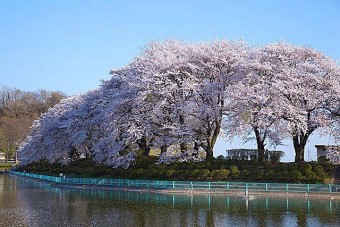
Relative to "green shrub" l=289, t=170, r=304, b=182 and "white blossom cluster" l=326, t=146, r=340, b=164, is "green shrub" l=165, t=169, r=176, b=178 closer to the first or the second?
"green shrub" l=289, t=170, r=304, b=182

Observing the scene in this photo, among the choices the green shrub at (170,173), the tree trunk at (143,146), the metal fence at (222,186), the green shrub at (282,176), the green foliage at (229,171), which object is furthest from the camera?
the tree trunk at (143,146)

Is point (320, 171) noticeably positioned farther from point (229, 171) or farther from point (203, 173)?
point (203, 173)

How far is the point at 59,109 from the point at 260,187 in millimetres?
44373

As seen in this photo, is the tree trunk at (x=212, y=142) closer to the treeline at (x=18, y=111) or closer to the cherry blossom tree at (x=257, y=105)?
the cherry blossom tree at (x=257, y=105)

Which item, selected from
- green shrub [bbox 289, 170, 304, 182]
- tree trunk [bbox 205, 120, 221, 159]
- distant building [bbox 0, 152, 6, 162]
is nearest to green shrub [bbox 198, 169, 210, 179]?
tree trunk [bbox 205, 120, 221, 159]

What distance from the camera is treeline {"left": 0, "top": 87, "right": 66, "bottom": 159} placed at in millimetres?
100125

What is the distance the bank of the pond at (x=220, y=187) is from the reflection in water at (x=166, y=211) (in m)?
1.63

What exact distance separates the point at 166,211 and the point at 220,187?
11.9 m

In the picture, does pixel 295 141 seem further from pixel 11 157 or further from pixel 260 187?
pixel 11 157

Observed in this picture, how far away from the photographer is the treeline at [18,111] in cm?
10012

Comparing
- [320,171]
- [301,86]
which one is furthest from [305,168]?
[301,86]

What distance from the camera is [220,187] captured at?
37.4m

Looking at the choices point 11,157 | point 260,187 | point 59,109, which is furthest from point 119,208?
point 11,157

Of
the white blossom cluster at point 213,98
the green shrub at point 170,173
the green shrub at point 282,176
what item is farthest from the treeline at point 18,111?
the green shrub at point 282,176
